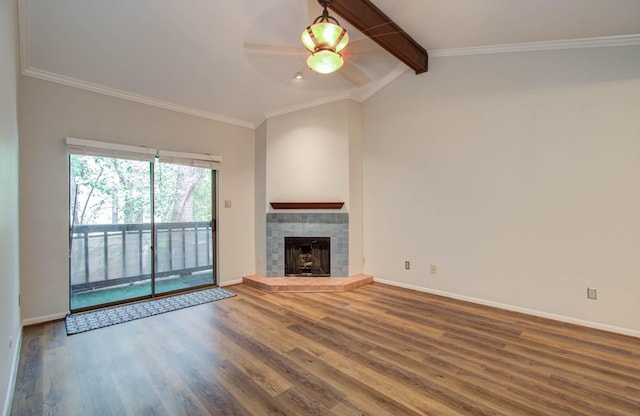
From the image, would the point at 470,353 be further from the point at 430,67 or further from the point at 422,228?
the point at 430,67

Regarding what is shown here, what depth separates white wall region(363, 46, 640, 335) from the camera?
294 centimetres

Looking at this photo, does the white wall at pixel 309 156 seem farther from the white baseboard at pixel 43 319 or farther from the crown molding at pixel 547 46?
the white baseboard at pixel 43 319

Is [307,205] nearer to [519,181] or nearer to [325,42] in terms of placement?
[325,42]

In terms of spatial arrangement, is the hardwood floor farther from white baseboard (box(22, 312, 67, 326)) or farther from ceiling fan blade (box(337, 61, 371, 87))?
ceiling fan blade (box(337, 61, 371, 87))

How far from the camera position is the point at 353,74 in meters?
4.28

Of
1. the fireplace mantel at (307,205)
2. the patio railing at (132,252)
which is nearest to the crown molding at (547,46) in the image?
the fireplace mantel at (307,205)

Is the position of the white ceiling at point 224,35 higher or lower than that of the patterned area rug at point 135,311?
higher

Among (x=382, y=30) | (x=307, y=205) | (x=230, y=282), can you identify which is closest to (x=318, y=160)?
(x=307, y=205)

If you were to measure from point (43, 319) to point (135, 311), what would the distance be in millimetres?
877

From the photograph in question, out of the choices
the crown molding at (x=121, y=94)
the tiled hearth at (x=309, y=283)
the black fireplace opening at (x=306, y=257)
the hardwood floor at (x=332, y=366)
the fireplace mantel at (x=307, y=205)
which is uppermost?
the crown molding at (x=121, y=94)

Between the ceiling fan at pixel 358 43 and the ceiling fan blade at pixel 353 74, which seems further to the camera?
the ceiling fan blade at pixel 353 74

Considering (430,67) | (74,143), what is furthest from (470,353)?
(74,143)

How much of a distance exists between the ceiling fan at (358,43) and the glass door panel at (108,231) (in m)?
2.36

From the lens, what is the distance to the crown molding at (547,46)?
292 centimetres
